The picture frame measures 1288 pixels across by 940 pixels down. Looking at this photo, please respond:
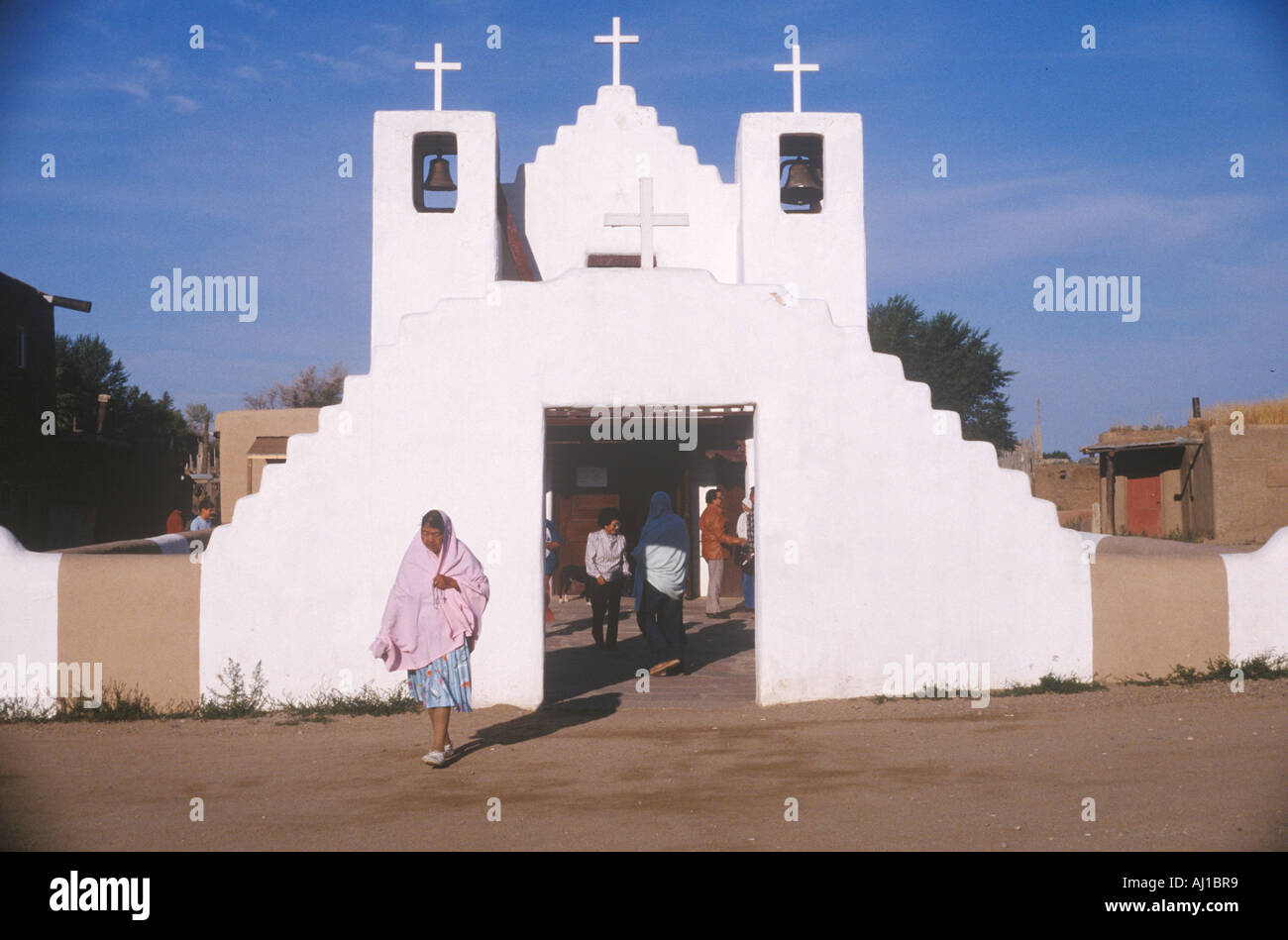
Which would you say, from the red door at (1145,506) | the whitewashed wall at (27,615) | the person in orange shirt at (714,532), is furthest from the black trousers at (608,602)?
the red door at (1145,506)

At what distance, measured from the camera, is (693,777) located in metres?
7.26

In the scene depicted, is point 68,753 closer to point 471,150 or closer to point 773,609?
point 773,609

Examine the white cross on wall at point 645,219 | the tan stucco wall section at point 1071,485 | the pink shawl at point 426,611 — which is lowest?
the pink shawl at point 426,611

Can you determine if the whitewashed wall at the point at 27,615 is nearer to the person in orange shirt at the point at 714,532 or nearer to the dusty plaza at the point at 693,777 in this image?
the dusty plaza at the point at 693,777

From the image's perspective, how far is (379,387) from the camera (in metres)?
9.33

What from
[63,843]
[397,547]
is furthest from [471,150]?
[63,843]

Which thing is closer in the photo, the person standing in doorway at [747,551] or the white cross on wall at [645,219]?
the white cross on wall at [645,219]

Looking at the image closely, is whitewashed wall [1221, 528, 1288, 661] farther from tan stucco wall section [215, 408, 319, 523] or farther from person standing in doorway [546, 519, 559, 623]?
tan stucco wall section [215, 408, 319, 523]

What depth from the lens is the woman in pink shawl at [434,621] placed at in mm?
7738

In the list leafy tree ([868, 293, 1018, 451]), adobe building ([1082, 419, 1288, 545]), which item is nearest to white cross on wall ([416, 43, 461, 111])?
adobe building ([1082, 419, 1288, 545])

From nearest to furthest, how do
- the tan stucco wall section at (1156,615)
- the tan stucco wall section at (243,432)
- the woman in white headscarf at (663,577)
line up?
the tan stucco wall section at (1156,615), the woman in white headscarf at (663,577), the tan stucco wall section at (243,432)

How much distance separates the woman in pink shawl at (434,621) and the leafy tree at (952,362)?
134ft

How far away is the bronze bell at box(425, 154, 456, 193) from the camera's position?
43.2 ft

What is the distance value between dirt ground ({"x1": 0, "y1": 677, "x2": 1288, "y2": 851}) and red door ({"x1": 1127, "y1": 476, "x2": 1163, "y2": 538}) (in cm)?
1906
